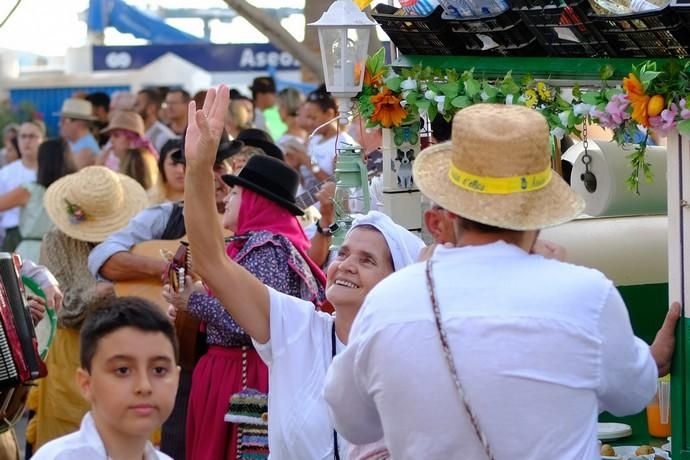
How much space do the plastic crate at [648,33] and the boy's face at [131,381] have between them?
1732 millimetres

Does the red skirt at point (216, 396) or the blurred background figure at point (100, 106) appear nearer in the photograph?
the red skirt at point (216, 396)

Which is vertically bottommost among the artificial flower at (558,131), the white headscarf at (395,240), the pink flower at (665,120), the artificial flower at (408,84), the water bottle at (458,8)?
the white headscarf at (395,240)

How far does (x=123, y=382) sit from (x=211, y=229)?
0.77 metres

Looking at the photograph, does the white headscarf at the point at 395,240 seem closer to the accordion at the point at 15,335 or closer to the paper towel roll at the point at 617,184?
the paper towel roll at the point at 617,184

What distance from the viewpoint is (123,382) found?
3.36 meters

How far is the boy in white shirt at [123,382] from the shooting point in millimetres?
3299

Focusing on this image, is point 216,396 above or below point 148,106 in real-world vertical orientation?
below

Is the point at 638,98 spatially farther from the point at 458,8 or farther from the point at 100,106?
the point at 100,106

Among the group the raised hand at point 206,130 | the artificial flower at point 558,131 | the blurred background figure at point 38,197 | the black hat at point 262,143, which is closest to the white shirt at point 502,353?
the raised hand at point 206,130

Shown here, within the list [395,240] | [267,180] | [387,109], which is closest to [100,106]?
[267,180]

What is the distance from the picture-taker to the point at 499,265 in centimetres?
301

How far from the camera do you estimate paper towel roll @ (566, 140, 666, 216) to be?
17.2ft

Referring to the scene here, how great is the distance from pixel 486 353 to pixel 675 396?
1390 mm

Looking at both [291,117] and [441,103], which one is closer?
[441,103]
